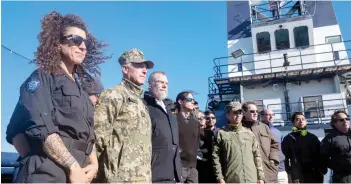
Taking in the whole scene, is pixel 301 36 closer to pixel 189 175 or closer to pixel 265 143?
pixel 265 143

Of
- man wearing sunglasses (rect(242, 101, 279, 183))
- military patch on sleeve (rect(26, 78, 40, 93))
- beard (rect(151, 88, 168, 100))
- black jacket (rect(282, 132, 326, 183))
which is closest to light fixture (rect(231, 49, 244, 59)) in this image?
black jacket (rect(282, 132, 326, 183))

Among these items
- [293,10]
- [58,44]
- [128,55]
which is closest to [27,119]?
[58,44]

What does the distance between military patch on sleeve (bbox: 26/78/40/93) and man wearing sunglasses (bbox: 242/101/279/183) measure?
133 inches

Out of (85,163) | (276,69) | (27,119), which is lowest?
(85,163)

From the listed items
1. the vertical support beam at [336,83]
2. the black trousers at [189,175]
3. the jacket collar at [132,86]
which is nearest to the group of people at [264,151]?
the black trousers at [189,175]

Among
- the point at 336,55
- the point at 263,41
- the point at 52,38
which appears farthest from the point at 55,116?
the point at 336,55

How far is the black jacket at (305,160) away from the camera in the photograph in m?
5.01

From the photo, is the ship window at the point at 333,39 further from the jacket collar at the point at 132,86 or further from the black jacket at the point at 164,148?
the jacket collar at the point at 132,86

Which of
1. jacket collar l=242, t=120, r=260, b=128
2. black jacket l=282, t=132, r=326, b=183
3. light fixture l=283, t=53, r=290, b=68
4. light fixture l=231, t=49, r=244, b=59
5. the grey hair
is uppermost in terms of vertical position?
light fixture l=231, t=49, r=244, b=59

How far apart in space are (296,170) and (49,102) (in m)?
4.59

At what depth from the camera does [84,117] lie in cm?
185

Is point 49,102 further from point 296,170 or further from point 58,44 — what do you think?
point 296,170

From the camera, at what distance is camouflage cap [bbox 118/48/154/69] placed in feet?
9.27

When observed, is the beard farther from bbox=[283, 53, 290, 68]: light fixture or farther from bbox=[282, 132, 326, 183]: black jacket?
bbox=[283, 53, 290, 68]: light fixture
